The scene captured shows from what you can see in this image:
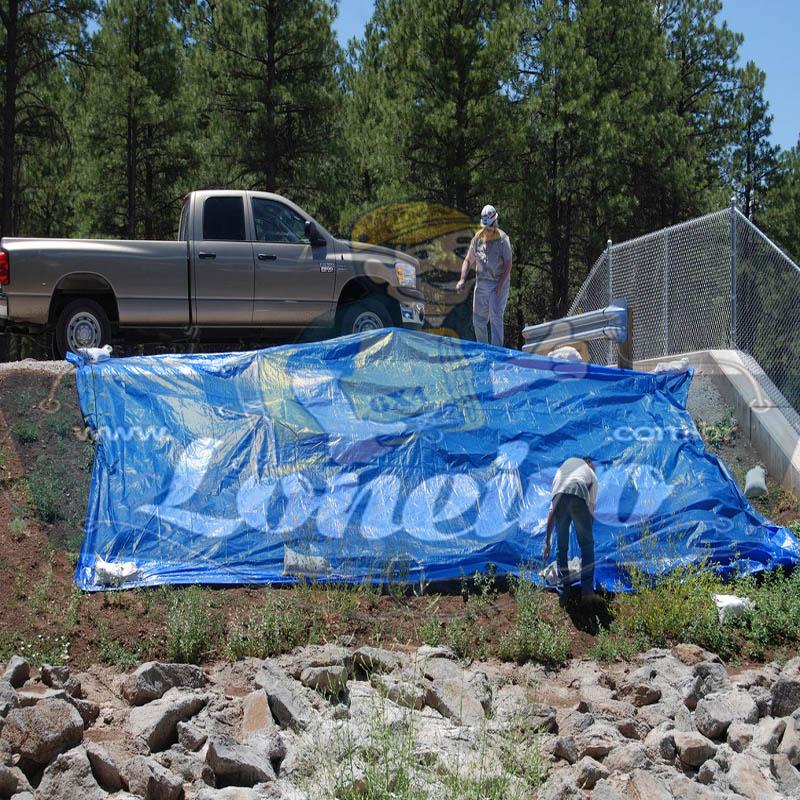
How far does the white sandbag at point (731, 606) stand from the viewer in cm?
767

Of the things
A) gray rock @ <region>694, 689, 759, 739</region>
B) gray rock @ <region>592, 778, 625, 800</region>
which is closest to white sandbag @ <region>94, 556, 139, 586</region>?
gray rock @ <region>592, 778, 625, 800</region>

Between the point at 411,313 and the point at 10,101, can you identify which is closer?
the point at 411,313

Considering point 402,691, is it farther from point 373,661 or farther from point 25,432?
point 25,432

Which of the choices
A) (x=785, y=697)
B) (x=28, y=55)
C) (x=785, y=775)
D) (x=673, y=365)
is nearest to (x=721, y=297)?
(x=673, y=365)

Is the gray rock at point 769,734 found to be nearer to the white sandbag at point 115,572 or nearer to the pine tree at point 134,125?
the white sandbag at point 115,572

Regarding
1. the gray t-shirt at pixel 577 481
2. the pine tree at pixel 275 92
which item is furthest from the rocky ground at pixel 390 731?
the pine tree at pixel 275 92

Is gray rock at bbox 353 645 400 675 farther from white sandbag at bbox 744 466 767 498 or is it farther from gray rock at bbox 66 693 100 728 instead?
white sandbag at bbox 744 466 767 498

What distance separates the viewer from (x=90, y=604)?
7316mm

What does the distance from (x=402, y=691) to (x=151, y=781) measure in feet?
5.41

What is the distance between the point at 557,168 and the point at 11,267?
14732mm

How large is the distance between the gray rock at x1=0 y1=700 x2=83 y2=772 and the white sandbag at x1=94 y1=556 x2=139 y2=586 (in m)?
2.32

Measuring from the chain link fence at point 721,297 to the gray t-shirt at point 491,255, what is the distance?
73.0 inches

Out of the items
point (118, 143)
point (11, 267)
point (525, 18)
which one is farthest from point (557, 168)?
point (11, 267)

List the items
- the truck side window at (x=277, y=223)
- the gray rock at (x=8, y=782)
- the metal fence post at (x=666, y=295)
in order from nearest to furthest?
the gray rock at (x=8, y=782) < the truck side window at (x=277, y=223) < the metal fence post at (x=666, y=295)
